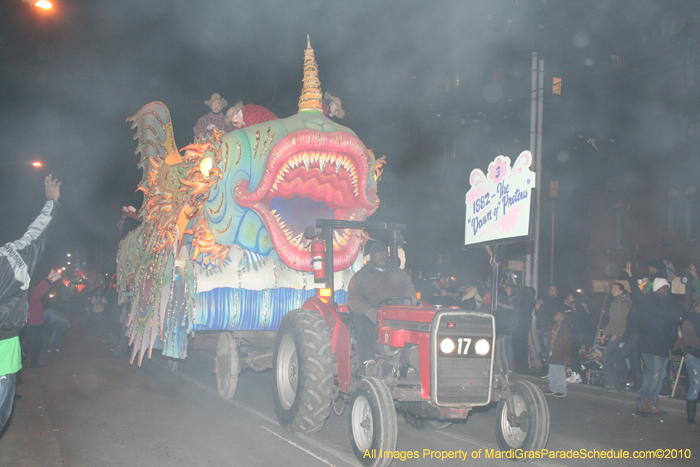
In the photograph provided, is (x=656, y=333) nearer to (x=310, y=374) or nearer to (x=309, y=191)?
(x=310, y=374)

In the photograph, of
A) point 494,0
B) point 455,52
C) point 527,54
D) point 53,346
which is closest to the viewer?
point 53,346

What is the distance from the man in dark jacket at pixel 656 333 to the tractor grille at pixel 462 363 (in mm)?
3157

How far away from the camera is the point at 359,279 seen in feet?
18.2

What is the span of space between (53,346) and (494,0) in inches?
577

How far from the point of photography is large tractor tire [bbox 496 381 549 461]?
4.39 m

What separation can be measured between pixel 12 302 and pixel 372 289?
308cm

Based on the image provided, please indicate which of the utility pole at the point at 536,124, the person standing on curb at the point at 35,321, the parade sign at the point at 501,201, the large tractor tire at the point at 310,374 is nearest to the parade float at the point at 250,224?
the large tractor tire at the point at 310,374

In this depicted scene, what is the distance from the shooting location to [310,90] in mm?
6984

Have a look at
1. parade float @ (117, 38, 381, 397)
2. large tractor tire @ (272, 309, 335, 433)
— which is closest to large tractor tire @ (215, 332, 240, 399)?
parade float @ (117, 38, 381, 397)

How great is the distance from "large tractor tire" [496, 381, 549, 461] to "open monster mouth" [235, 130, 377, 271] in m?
2.91

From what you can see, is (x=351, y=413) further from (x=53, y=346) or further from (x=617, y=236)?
(x=617, y=236)

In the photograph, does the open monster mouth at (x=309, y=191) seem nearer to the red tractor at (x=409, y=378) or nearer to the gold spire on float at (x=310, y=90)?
the gold spire on float at (x=310, y=90)

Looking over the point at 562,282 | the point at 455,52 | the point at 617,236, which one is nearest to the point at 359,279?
the point at 617,236

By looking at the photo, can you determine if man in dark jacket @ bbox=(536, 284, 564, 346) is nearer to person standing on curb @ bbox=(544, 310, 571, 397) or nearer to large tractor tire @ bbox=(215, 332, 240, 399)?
person standing on curb @ bbox=(544, 310, 571, 397)
